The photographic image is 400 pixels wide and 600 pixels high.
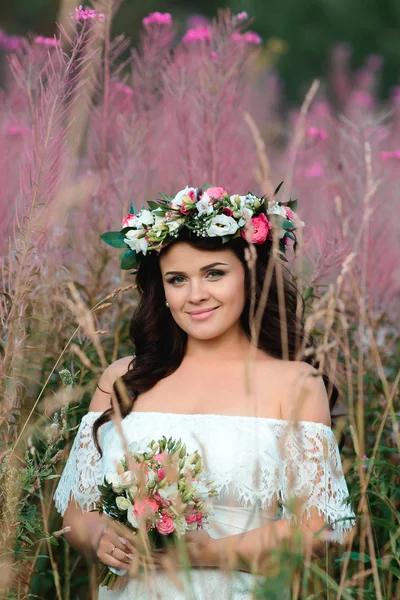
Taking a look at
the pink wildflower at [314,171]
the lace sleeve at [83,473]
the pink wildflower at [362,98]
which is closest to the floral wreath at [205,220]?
the lace sleeve at [83,473]

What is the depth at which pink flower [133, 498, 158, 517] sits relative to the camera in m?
2.52

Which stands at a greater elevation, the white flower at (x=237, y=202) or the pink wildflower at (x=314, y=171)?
the pink wildflower at (x=314, y=171)

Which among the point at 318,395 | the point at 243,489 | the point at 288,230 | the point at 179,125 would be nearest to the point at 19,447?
the point at 243,489

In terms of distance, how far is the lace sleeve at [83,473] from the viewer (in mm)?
3332

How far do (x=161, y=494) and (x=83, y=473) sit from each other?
0.79 m

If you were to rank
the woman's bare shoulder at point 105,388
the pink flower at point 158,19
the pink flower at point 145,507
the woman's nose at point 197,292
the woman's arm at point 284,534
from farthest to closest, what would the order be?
1. the pink flower at point 158,19
2. the woman's bare shoulder at point 105,388
3. the woman's nose at point 197,292
4. the woman's arm at point 284,534
5. the pink flower at point 145,507

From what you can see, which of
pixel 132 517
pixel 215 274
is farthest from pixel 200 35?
pixel 132 517

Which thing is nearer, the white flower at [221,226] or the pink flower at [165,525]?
the pink flower at [165,525]

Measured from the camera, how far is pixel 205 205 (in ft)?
11.0

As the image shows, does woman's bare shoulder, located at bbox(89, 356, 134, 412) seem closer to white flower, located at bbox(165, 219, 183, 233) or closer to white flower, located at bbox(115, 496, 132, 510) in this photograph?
white flower, located at bbox(165, 219, 183, 233)

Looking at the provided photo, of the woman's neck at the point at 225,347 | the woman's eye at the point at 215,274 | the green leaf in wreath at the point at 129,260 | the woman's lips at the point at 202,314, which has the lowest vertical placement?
the woman's neck at the point at 225,347

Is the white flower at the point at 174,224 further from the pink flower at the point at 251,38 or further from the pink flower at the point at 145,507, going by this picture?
the pink flower at the point at 251,38

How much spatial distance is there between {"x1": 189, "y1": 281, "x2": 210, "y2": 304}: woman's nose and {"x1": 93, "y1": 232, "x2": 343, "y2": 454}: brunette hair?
0.13 m

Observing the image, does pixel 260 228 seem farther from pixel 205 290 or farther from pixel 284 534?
pixel 284 534
